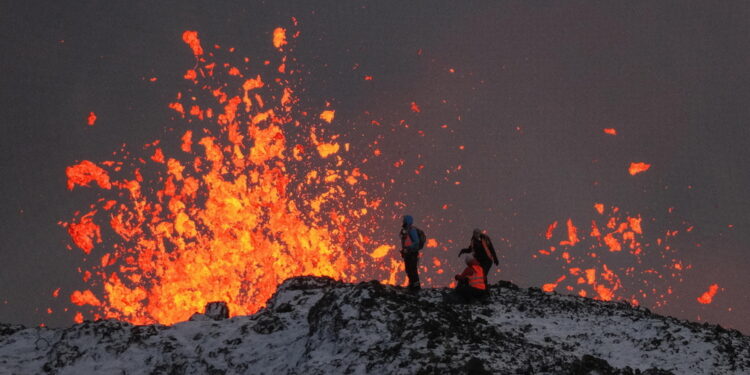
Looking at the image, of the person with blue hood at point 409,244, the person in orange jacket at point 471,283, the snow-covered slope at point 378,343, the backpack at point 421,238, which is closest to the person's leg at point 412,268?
the person with blue hood at point 409,244

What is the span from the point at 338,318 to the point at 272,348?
5.74 feet

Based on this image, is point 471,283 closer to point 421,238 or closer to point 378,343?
point 421,238

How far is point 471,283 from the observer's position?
46.3 ft

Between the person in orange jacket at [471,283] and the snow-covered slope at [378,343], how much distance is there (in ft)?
1.86

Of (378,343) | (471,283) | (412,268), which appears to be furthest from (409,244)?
(378,343)

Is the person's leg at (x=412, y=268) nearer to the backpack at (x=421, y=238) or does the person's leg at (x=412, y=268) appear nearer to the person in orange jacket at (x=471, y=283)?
the backpack at (x=421, y=238)

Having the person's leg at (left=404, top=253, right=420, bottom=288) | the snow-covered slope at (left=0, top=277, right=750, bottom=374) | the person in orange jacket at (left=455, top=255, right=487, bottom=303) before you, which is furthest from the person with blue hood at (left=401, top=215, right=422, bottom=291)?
the snow-covered slope at (left=0, top=277, right=750, bottom=374)

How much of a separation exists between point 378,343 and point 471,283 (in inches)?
183

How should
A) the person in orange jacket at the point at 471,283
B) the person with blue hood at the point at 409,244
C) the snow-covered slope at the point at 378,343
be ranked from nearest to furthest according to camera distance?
the snow-covered slope at the point at 378,343
the person in orange jacket at the point at 471,283
the person with blue hood at the point at 409,244

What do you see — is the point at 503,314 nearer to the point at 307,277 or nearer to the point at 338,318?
the point at 338,318

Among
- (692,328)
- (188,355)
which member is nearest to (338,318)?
(188,355)

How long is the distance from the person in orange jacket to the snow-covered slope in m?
0.57

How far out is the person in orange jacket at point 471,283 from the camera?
45.5 ft

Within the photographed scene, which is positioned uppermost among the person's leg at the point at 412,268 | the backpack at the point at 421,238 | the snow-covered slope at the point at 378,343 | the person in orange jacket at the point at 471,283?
the backpack at the point at 421,238
